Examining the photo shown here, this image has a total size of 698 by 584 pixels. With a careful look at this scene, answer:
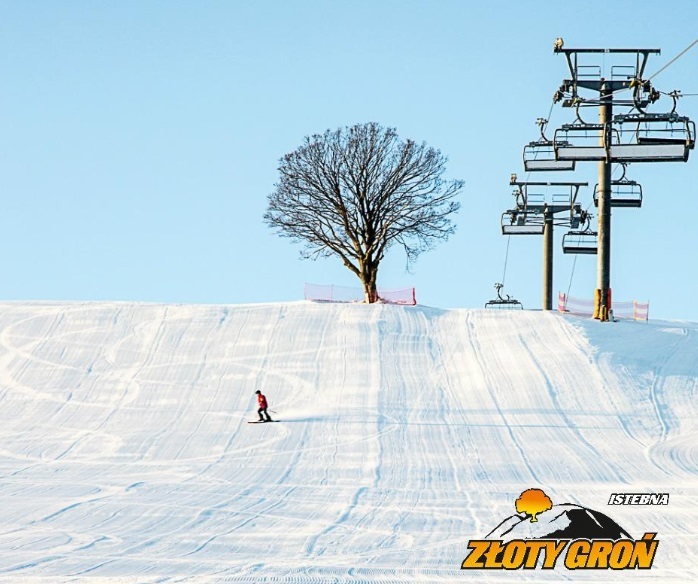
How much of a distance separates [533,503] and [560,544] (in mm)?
4046

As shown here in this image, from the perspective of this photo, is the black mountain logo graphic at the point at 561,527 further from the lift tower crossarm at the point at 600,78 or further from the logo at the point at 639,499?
the lift tower crossarm at the point at 600,78

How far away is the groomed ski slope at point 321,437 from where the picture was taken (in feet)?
46.9

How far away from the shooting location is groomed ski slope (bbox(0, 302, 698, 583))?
46.9ft

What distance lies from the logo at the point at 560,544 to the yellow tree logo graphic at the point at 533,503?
11 centimetres

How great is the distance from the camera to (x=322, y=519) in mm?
16734

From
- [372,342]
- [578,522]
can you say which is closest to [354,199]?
[372,342]

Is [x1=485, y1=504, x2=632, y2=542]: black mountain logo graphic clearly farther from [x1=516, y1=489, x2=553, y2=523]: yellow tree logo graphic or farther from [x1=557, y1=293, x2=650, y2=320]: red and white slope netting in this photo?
[x1=557, y1=293, x2=650, y2=320]: red and white slope netting

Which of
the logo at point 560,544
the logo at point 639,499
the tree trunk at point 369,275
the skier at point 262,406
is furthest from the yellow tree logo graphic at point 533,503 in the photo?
the tree trunk at point 369,275

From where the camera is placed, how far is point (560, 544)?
14.2 meters

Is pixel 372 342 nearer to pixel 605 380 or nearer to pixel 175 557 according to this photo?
pixel 605 380

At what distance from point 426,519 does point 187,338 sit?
20.5 metres

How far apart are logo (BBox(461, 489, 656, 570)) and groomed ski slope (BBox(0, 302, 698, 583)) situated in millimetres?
283

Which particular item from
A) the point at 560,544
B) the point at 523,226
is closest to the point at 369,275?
the point at 523,226

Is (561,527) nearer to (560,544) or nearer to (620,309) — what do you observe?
(560,544)
